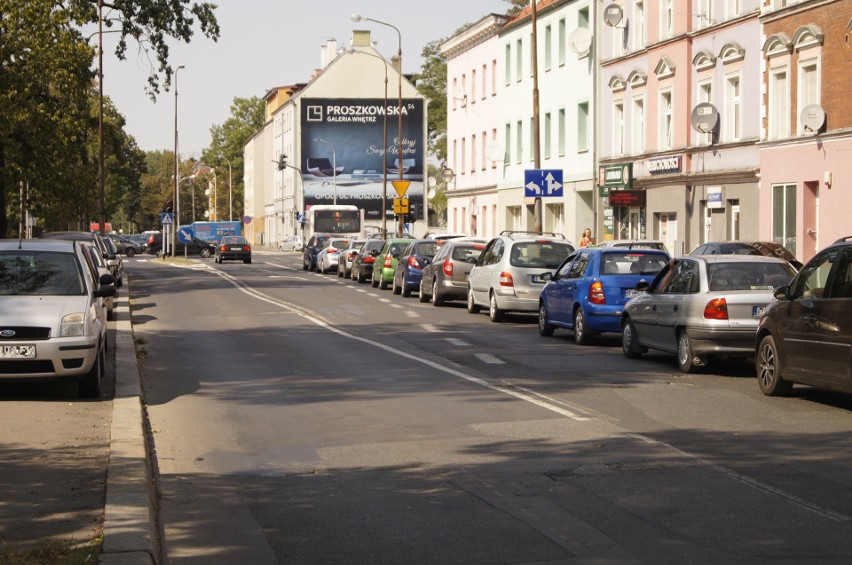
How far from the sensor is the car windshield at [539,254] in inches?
1048

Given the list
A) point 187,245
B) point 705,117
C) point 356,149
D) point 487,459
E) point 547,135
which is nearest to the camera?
point 487,459

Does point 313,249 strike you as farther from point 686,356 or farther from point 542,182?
point 686,356

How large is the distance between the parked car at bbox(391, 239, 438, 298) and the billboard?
67612 mm

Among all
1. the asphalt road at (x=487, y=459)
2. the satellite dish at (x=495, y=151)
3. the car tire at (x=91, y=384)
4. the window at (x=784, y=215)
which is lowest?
the asphalt road at (x=487, y=459)

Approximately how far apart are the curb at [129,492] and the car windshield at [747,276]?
Answer: 701 cm

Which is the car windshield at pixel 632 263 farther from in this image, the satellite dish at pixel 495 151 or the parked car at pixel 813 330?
the satellite dish at pixel 495 151

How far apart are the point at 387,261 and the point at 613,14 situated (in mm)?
13912

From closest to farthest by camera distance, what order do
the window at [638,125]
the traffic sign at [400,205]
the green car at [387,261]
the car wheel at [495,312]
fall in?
the car wheel at [495,312] < the green car at [387,261] < the window at [638,125] < the traffic sign at [400,205]

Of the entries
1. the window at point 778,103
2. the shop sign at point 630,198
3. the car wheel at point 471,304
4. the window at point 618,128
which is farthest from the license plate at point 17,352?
the window at point 618,128

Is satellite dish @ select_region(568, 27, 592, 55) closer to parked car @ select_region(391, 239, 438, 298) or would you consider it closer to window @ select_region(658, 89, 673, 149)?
window @ select_region(658, 89, 673, 149)

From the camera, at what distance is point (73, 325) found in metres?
13.4

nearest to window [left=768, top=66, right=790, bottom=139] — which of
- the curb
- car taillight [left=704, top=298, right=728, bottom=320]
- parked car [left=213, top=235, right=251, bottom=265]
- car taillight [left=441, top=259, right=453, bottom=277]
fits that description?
car taillight [left=441, top=259, right=453, bottom=277]

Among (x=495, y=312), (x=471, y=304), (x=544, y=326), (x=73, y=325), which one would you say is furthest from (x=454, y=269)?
(x=73, y=325)

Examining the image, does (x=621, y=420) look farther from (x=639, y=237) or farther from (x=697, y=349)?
(x=639, y=237)
